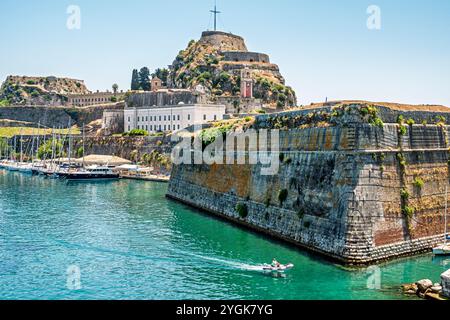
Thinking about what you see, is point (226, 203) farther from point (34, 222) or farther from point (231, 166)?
point (34, 222)

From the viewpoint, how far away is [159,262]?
2534 cm

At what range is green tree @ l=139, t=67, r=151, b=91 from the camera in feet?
353

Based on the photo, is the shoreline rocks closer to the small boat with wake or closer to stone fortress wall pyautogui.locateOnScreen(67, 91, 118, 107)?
the small boat with wake

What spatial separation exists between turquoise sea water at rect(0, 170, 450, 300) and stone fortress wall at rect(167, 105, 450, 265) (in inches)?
38.2

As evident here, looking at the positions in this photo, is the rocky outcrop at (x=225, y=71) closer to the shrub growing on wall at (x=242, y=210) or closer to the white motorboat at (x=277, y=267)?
the shrub growing on wall at (x=242, y=210)

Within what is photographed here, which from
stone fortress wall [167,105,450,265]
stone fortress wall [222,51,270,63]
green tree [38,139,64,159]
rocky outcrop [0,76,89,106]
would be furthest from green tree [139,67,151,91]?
stone fortress wall [167,105,450,265]

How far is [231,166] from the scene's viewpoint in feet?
122

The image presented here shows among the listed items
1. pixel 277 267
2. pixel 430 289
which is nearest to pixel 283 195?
pixel 277 267

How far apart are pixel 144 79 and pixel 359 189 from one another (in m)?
88.4

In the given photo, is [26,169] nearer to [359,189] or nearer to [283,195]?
[283,195]

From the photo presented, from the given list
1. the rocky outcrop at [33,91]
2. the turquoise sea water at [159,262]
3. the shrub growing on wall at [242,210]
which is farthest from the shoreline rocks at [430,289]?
the rocky outcrop at [33,91]

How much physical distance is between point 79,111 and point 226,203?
269 ft

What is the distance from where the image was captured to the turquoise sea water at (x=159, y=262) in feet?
68.9
